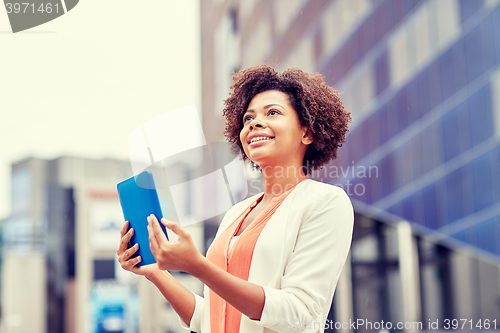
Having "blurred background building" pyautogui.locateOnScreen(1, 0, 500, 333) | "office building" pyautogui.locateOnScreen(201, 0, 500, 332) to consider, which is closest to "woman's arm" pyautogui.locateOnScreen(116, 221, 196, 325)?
"blurred background building" pyautogui.locateOnScreen(1, 0, 500, 333)

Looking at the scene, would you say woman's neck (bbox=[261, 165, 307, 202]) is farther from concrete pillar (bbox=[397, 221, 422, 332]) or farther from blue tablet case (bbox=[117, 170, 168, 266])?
concrete pillar (bbox=[397, 221, 422, 332])

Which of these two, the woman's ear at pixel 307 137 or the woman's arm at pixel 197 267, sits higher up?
the woman's ear at pixel 307 137

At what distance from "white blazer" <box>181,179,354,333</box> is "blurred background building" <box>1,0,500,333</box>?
2.38m

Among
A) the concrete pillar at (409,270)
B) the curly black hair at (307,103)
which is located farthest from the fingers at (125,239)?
the concrete pillar at (409,270)

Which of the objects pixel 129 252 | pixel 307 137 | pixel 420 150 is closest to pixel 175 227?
pixel 129 252

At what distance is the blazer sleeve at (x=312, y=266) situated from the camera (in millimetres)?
1042

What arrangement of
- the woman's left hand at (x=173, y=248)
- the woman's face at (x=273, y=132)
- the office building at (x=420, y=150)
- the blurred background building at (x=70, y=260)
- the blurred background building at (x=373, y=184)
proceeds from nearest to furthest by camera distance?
the woman's left hand at (x=173, y=248), the woman's face at (x=273, y=132), the blurred background building at (x=373, y=184), the blurred background building at (x=70, y=260), the office building at (x=420, y=150)

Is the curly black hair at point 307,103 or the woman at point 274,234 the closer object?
the woman at point 274,234

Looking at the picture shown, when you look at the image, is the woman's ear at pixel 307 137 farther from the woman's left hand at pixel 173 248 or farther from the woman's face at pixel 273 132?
the woman's left hand at pixel 173 248

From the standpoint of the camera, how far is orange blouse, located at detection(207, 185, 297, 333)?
118cm

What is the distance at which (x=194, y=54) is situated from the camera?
3.48 metres

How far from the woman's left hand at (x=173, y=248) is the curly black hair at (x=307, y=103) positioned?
561 mm

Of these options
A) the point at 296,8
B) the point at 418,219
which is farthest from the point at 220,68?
the point at 418,219

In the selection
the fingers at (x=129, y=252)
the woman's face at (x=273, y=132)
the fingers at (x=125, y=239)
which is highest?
the woman's face at (x=273, y=132)
